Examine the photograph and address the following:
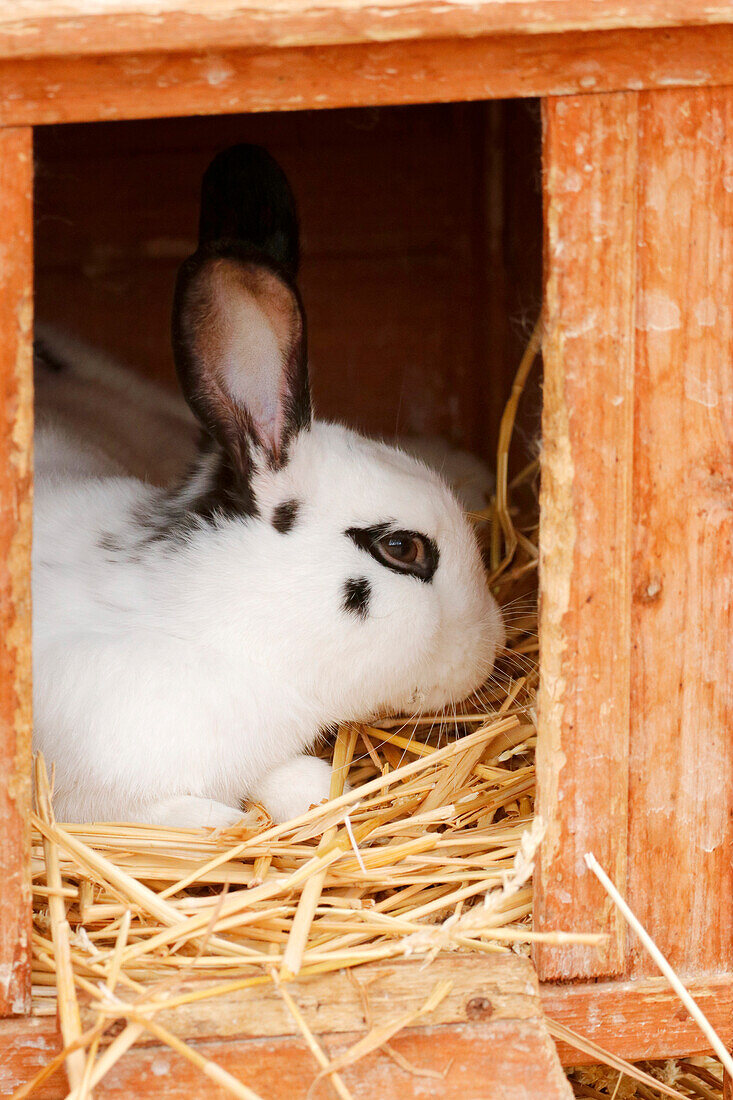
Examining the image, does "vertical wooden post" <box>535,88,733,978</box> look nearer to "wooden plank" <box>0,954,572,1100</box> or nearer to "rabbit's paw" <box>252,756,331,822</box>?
"wooden plank" <box>0,954,572,1100</box>

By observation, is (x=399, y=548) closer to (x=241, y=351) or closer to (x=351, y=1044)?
(x=241, y=351)

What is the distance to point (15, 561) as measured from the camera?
60.3 inches

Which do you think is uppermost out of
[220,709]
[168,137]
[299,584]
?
[168,137]

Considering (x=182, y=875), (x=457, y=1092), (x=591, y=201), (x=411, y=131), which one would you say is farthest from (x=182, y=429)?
(x=457, y=1092)

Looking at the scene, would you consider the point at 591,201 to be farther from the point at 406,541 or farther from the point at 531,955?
the point at 531,955

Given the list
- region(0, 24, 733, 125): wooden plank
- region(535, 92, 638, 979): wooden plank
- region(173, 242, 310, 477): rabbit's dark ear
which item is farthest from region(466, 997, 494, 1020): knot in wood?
region(0, 24, 733, 125): wooden plank

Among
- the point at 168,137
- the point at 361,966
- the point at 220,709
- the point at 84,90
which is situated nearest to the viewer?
the point at 84,90

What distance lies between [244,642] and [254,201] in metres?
0.81

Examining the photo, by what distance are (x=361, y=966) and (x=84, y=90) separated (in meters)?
1.25

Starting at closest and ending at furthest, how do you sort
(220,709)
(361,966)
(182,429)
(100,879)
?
(361,966)
(100,879)
(220,709)
(182,429)

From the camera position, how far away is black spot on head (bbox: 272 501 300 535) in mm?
2062

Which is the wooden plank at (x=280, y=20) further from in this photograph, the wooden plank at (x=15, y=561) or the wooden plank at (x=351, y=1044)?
the wooden plank at (x=351, y=1044)

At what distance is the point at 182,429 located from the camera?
10.6 ft

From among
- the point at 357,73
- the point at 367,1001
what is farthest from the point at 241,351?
the point at 367,1001
